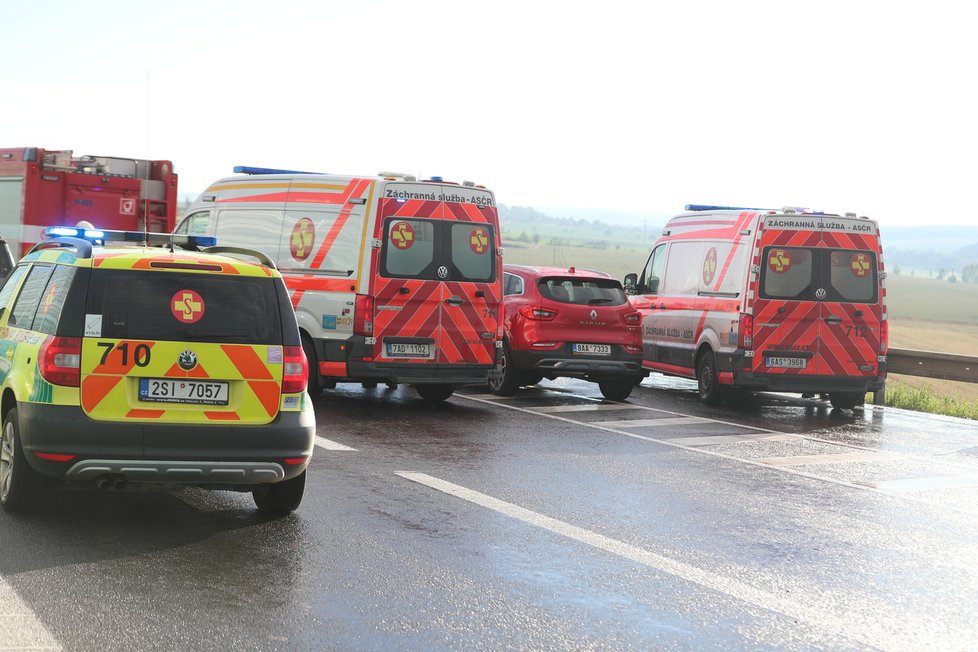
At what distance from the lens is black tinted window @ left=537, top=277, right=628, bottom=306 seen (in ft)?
53.6

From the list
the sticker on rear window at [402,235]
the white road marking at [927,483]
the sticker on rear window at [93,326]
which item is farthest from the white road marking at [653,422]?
the sticker on rear window at [93,326]

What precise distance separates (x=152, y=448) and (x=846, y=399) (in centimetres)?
1184

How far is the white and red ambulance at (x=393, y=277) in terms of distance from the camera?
13984 millimetres

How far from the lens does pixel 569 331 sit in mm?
16047

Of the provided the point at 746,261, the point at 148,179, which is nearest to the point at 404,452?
the point at 746,261

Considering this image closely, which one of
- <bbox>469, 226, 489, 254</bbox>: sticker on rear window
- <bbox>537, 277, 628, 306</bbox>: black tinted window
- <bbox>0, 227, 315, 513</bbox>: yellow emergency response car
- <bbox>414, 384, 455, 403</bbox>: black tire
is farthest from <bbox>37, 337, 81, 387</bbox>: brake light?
<bbox>537, 277, 628, 306</bbox>: black tinted window

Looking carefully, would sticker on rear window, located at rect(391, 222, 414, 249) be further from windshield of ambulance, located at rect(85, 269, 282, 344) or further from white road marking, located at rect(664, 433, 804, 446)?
windshield of ambulance, located at rect(85, 269, 282, 344)

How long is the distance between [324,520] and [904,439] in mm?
8037

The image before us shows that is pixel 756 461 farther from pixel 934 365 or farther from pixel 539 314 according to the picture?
pixel 934 365

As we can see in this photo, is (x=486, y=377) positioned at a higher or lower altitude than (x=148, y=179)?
lower

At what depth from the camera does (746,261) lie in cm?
1594

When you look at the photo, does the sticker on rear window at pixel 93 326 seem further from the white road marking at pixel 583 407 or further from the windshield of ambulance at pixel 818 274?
the windshield of ambulance at pixel 818 274

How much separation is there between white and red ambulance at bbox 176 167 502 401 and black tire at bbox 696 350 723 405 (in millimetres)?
3386

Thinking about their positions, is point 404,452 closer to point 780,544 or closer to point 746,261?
point 780,544
